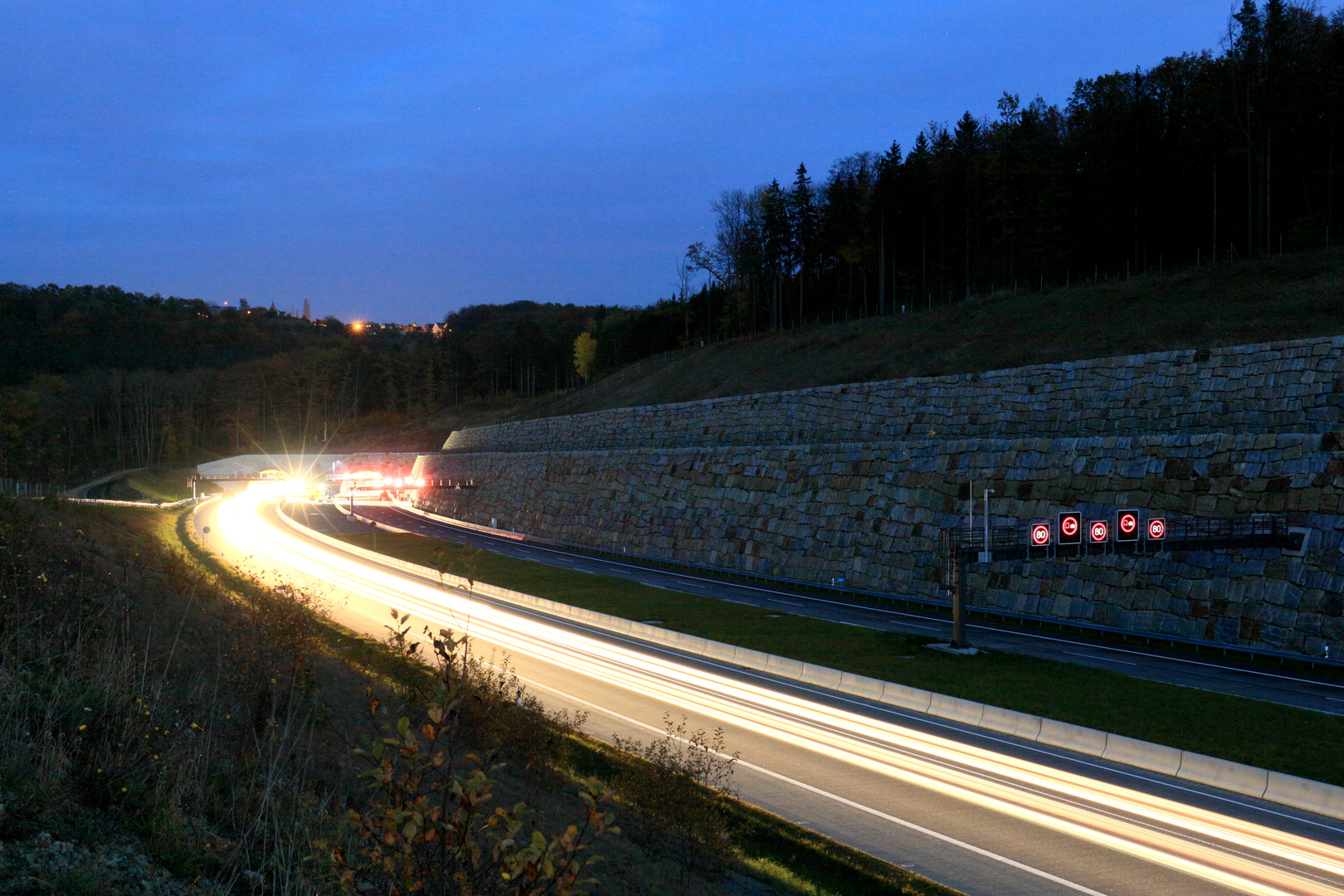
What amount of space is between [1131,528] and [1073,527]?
1588 millimetres

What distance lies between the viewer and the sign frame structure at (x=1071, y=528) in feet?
80.0

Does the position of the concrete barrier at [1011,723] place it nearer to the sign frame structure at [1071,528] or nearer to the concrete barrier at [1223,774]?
the concrete barrier at [1223,774]

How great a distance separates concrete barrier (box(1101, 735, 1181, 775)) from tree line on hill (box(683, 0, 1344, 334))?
5362 centimetres

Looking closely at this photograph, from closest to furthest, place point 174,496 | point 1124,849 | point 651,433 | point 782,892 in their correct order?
point 782,892
point 1124,849
point 651,433
point 174,496

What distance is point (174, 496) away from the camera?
9506 cm

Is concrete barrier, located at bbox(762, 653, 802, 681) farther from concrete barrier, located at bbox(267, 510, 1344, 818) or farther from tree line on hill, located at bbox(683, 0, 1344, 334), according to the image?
tree line on hill, located at bbox(683, 0, 1344, 334)

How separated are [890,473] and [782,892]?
29.0 meters

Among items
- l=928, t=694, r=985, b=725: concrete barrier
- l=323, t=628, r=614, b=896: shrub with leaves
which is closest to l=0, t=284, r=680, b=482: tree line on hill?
l=928, t=694, r=985, b=725: concrete barrier

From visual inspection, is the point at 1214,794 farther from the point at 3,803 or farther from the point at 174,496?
the point at 174,496

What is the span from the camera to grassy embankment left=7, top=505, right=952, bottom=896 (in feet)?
19.9

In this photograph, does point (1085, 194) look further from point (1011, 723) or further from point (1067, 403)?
point (1011, 723)

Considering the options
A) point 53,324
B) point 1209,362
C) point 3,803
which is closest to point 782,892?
point 3,803

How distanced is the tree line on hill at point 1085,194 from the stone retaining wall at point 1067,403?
27896 millimetres

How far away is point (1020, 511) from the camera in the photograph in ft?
108
